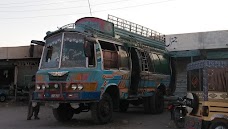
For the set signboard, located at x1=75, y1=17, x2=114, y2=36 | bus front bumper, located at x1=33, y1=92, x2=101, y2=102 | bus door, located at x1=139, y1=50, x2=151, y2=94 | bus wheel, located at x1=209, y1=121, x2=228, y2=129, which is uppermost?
signboard, located at x1=75, y1=17, x2=114, y2=36

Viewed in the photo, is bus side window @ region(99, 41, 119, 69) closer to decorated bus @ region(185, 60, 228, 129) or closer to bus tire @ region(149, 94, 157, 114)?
bus tire @ region(149, 94, 157, 114)

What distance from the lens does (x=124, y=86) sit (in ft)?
38.8

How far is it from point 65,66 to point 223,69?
486 cm

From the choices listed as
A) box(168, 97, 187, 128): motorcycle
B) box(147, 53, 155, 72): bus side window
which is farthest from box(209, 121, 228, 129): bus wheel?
box(147, 53, 155, 72): bus side window

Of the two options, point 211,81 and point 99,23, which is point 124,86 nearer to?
point 99,23

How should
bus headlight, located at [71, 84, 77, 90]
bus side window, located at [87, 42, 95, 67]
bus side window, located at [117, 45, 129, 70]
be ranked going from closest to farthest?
1. bus headlight, located at [71, 84, 77, 90]
2. bus side window, located at [87, 42, 95, 67]
3. bus side window, located at [117, 45, 129, 70]

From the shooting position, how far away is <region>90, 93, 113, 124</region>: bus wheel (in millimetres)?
10398

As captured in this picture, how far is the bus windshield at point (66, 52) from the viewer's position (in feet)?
34.0

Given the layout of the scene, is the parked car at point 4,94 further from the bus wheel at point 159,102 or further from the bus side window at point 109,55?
the bus side window at point 109,55

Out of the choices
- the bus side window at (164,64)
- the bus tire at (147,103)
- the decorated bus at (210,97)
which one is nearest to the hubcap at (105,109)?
the decorated bus at (210,97)

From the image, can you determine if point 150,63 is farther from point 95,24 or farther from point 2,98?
point 2,98

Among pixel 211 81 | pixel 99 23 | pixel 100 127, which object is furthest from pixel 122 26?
pixel 211 81

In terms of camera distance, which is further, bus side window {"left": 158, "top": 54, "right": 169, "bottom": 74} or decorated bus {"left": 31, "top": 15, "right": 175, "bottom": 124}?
bus side window {"left": 158, "top": 54, "right": 169, "bottom": 74}

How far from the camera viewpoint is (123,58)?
476 inches
